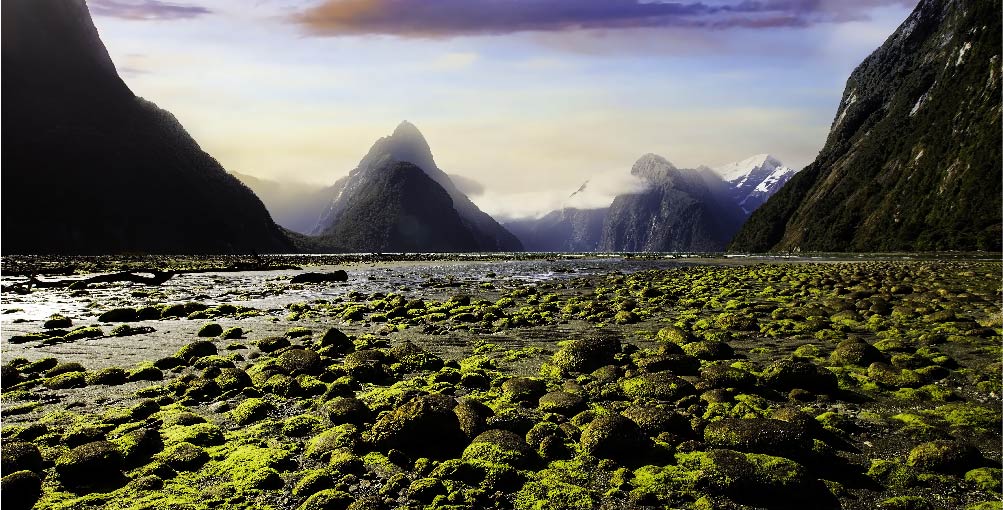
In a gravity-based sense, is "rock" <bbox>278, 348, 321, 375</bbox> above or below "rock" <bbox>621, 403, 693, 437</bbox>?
below

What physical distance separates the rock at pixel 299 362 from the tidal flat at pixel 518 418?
0.17 ft

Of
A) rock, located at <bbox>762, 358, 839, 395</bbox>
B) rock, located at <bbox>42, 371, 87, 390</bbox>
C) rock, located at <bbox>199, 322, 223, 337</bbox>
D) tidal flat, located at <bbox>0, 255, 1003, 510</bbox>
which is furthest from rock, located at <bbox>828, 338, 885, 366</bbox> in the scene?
rock, located at <bbox>199, 322, 223, 337</bbox>

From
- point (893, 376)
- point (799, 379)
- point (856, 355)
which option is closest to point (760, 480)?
point (799, 379)

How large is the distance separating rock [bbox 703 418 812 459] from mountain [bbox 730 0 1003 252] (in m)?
115

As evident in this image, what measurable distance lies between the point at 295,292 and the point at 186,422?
2764 cm

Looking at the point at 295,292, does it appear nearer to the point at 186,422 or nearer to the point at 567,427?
the point at 186,422

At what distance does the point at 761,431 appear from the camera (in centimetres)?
755

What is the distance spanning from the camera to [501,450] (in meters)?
7.42

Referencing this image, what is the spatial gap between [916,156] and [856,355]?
15368 cm

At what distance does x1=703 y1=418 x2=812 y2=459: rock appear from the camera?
730 cm

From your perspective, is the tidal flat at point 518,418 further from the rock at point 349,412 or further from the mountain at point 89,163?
the mountain at point 89,163

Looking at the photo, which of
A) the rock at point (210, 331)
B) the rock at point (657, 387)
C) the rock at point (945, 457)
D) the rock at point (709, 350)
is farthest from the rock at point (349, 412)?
the rock at point (210, 331)

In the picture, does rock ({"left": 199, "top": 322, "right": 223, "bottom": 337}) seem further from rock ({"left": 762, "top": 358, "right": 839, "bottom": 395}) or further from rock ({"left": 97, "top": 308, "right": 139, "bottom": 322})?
rock ({"left": 762, "top": 358, "right": 839, "bottom": 395})

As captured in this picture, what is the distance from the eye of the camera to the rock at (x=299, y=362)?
12182 mm
